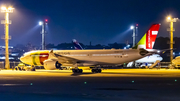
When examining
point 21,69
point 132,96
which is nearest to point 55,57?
point 21,69

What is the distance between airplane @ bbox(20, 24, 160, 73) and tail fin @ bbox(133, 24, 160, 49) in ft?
0.70

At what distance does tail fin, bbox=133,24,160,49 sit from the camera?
119 ft

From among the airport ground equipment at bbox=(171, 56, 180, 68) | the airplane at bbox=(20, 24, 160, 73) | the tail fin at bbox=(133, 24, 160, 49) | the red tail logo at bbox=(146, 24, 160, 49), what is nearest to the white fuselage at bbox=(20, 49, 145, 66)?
the airplane at bbox=(20, 24, 160, 73)

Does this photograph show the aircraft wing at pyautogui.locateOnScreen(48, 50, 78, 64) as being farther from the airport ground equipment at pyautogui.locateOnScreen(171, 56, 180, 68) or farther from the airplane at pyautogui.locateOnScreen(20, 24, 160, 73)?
the airport ground equipment at pyautogui.locateOnScreen(171, 56, 180, 68)

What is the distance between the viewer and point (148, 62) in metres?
59.2

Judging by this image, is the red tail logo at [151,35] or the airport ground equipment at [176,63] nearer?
the red tail logo at [151,35]

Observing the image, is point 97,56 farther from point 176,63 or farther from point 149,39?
point 176,63

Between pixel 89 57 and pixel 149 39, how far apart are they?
8.55 m

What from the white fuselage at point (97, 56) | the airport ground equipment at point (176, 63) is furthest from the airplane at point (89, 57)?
the airport ground equipment at point (176, 63)

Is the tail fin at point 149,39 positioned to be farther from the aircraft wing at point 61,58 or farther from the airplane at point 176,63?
the airplane at point 176,63

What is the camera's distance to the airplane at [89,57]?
34.7 meters

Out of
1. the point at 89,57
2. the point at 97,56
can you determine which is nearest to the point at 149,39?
the point at 97,56

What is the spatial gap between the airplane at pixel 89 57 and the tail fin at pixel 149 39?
0.21 meters

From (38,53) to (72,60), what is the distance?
6.20m
